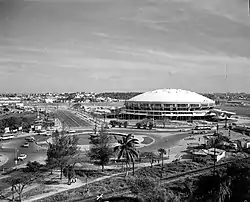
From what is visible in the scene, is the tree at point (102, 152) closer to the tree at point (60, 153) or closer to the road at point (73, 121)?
the tree at point (60, 153)

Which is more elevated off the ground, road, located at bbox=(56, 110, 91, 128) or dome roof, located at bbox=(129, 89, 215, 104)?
dome roof, located at bbox=(129, 89, 215, 104)

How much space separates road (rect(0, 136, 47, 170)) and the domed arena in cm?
3380

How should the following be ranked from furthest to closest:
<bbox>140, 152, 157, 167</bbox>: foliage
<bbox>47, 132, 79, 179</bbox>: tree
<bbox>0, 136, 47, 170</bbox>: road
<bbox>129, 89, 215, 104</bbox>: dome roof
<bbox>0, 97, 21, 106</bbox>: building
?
<bbox>0, 97, 21, 106</bbox>: building < <bbox>129, 89, 215, 104</bbox>: dome roof < <bbox>0, 136, 47, 170</bbox>: road < <bbox>140, 152, 157, 167</bbox>: foliage < <bbox>47, 132, 79, 179</bbox>: tree

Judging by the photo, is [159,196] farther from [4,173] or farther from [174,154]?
[174,154]

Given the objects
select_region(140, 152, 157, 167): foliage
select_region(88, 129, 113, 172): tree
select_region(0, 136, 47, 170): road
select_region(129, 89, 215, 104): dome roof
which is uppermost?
select_region(129, 89, 215, 104): dome roof

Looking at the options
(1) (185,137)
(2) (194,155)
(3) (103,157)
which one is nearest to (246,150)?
(2) (194,155)

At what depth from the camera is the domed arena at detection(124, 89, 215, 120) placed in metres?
62.0

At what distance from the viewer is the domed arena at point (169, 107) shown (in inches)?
2443

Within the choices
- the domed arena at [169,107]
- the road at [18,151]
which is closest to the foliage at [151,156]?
the road at [18,151]

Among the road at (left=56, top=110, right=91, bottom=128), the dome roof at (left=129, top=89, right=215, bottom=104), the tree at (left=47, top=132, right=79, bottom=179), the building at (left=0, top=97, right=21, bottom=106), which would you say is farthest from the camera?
the building at (left=0, top=97, right=21, bottom=106)

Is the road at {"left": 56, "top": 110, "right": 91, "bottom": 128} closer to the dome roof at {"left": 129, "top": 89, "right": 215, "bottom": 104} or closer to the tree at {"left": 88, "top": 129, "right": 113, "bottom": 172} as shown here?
the dome roof at {"left": 129, "top": 89, "right": 215, "bottom": 104}

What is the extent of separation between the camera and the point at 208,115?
206ft

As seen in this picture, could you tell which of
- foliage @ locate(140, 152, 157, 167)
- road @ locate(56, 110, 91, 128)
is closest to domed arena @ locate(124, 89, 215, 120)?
road @ locate(56, 110, 91, 128)

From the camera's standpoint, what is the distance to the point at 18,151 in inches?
1148
